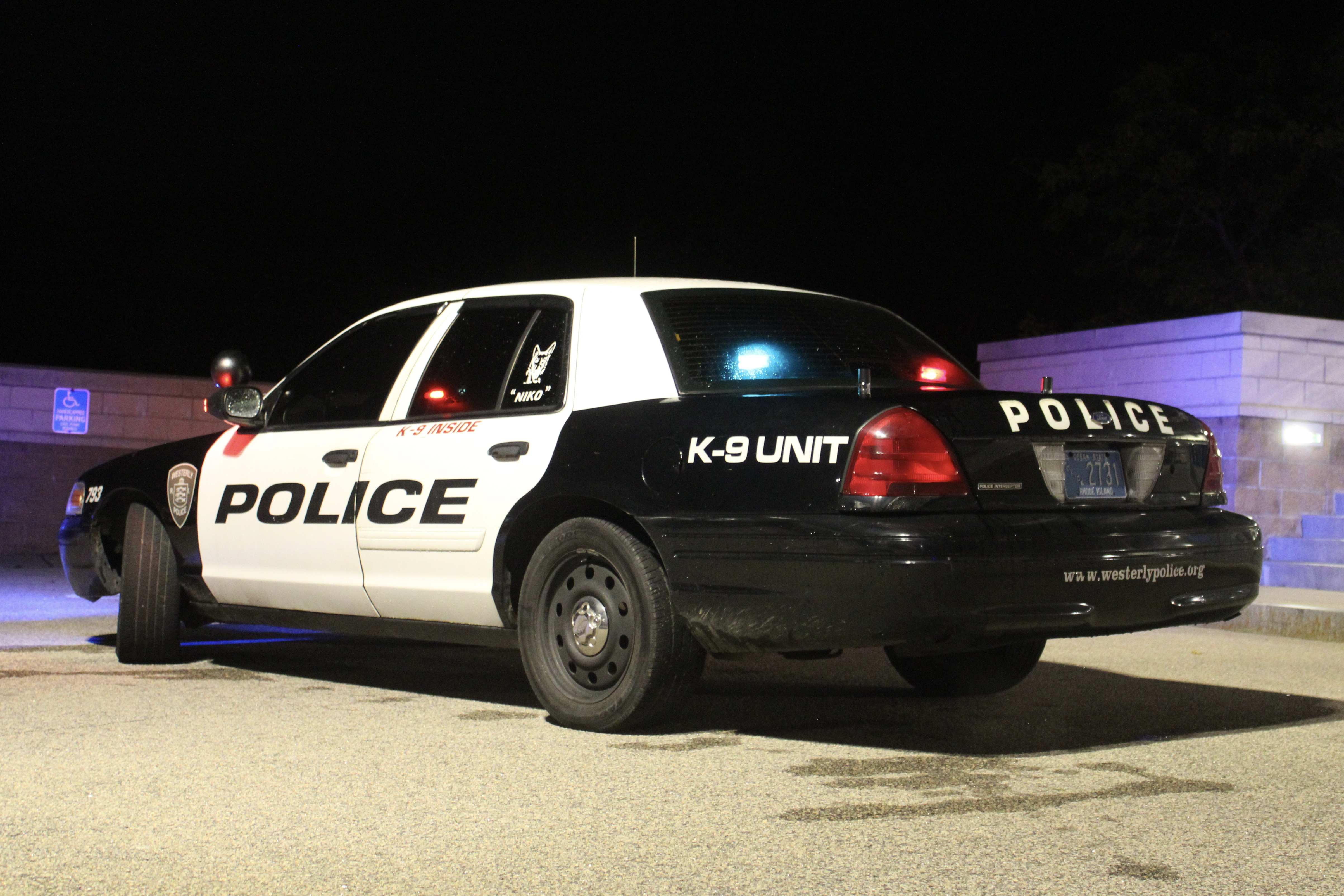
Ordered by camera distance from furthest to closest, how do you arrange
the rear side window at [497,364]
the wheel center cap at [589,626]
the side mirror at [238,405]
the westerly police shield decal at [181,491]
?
the westerly police shield decal at [181,491], the side mirror at [238,405], the rear side window at [497,364], the wheel center cap at [589,626]

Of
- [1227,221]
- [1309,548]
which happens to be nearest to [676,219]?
[1227,221]

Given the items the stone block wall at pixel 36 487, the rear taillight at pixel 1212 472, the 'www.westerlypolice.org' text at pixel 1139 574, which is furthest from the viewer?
the stone block wall at pixel 36 487

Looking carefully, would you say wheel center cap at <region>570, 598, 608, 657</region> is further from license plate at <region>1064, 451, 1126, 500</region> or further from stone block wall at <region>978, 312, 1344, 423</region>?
stone block wall at <region>978, 312, 1344, 423</region>

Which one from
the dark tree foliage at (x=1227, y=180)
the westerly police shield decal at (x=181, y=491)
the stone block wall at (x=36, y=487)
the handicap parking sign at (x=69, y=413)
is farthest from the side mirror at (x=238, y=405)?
the dark tree foliage at (x=1227, y=180)

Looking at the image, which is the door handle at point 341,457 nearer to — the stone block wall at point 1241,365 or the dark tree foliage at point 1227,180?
the stone block wall at point 1241,365

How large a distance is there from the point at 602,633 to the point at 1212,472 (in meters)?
2.15

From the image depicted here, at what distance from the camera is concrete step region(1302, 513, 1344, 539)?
1380cm

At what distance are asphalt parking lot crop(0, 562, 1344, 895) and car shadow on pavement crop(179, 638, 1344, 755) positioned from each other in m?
0.03

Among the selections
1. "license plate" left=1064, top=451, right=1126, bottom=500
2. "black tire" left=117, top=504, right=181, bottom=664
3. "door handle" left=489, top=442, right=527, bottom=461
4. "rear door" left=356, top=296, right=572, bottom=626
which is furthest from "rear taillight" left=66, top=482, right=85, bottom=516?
"license plate" left=1064, top=451, right=1126, bottom=500

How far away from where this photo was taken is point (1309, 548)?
1327 cm

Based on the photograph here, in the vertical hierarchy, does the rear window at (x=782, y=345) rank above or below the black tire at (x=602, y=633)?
above

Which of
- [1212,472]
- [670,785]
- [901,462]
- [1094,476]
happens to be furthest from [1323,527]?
[670,785]

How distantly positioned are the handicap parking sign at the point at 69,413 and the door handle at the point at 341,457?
40.9 ft

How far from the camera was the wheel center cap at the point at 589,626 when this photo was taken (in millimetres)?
5598
